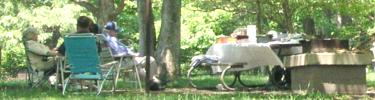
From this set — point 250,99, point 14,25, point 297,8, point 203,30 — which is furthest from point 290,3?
point 14,25

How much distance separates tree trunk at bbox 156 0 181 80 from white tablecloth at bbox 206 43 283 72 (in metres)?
2.48

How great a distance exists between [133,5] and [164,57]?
53.7 feet

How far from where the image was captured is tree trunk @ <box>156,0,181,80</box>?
11320 millimetres

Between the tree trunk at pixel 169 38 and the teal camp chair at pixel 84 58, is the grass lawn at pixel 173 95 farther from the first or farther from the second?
the tree trunk at pixel 169 38

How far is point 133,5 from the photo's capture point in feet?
90.7

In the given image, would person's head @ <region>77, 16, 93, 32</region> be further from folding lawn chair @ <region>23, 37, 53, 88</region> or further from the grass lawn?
folding lawn chair @ <region>23, 37, 53, 88</region>

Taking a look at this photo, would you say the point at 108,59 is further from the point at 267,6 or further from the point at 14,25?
the point at 14,25

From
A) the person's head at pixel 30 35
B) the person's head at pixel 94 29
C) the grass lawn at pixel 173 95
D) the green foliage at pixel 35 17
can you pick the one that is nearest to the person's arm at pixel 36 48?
the person's head at pixel 30 35

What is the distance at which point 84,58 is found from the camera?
304 inches

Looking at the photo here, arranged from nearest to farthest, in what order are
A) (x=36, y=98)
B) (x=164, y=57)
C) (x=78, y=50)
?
(x=36, y=98), (x=78, y=50), (x=164, y=57)

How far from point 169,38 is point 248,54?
2.97 meters

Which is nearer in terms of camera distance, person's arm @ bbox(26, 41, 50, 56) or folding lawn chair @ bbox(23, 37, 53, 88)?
person's arm @ bbox(26, 41, 50, 56)

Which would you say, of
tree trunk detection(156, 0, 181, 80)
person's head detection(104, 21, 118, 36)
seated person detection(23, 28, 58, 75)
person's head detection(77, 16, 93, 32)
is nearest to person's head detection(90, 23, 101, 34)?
person's head detection(104, 21, 118, 36)

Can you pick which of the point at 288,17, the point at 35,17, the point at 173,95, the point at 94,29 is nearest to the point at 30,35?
the point at 94,29
